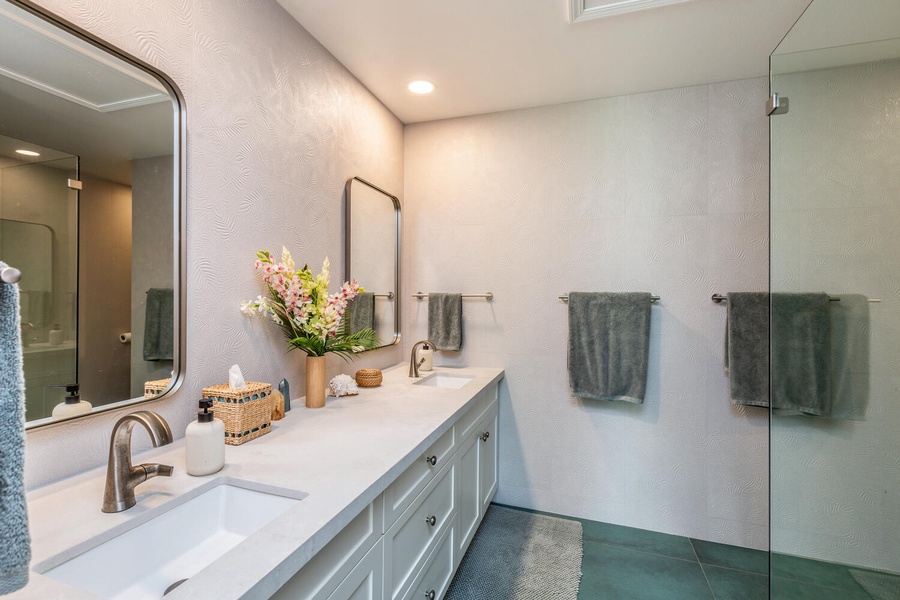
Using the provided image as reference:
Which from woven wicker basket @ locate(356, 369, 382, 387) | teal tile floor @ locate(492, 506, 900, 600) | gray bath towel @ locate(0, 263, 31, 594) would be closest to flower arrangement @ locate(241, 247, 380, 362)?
woven wicker basket @ locate(356, 369, 382, 387)

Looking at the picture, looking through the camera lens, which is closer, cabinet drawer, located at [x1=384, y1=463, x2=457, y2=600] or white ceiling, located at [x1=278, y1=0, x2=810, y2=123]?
cabinet drawer, located at [x1=384, y1=463, x2=457, y2=600]

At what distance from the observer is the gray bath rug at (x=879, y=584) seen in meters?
1.11

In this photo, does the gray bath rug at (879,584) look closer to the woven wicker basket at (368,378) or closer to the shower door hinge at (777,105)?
the shower door hinge at (777,105)

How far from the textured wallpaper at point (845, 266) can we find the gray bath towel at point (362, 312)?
1722 mm

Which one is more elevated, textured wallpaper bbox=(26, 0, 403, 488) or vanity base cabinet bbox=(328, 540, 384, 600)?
textured wallpaper bbox=(26, 0, 403, 488)

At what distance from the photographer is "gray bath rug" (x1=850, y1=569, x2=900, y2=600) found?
111cm

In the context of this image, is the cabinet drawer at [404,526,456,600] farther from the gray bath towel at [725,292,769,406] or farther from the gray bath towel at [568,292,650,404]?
the gray bath towel at [725,292,769,406]

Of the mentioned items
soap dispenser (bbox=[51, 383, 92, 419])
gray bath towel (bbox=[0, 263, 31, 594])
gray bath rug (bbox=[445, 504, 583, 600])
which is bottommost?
gray bath rug (bbox=[445, 504, 583, 600])

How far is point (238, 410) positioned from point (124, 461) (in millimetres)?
332

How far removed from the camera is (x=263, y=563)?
674 mm

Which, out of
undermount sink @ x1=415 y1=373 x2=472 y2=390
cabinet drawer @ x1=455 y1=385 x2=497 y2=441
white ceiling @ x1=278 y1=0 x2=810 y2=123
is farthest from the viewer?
undermount sink @ x1=415 y1=373 x2=472 y2=390

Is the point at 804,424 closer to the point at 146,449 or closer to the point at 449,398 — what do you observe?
the point at 449,398

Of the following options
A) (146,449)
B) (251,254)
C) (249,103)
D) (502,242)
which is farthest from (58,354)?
(502,242)

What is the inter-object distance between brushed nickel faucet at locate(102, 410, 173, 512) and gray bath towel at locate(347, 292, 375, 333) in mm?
1220
